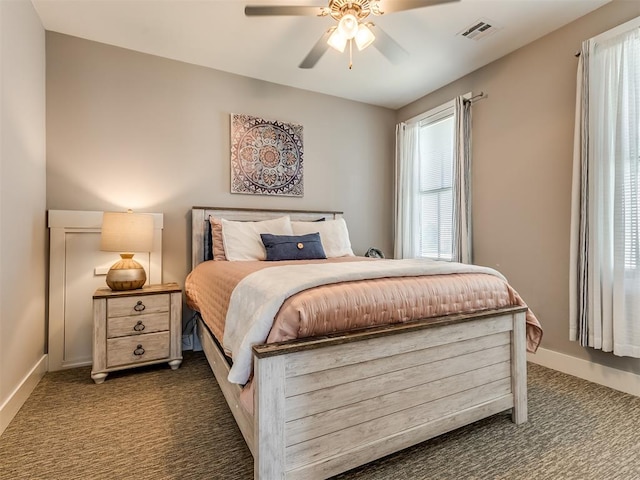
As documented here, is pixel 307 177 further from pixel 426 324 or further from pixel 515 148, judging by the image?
pixel 426 324

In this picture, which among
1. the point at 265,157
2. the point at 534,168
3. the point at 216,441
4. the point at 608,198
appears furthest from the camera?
the point at 265,157

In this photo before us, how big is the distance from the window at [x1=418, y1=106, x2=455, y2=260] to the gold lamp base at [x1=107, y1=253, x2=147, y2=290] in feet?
9.46

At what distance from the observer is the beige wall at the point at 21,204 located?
1.70m

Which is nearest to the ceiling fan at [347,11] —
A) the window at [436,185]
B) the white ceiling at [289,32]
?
the white ceiling at [289,32]

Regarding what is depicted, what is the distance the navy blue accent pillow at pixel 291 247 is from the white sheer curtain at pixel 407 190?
1402 mm

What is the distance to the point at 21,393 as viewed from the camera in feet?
6.15

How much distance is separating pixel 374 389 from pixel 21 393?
2095mm

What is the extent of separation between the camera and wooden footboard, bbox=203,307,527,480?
1.12 m

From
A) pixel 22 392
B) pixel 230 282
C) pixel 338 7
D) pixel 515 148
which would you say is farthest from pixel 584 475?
pixel 22 392

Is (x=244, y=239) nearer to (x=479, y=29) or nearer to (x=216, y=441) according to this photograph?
(x=216, y=441)

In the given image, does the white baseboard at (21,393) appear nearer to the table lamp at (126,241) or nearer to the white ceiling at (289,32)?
the table lamp at (126,241)

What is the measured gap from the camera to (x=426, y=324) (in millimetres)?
1403

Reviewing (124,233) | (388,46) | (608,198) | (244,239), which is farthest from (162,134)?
(608,198)

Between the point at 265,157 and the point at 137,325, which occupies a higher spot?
the point at 265,157
